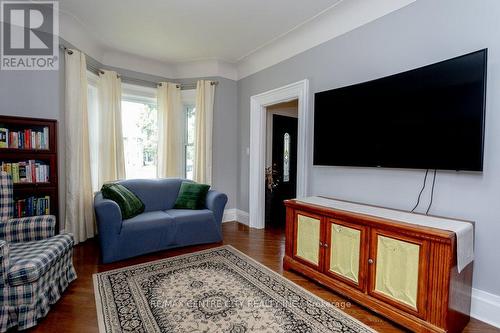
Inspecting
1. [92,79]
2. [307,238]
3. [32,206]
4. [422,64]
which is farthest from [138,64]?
[422,64]

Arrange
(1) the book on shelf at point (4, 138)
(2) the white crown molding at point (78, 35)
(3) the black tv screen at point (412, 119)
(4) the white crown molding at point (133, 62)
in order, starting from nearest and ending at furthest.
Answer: (3) the black tv screen at point (412, 119)
(1) the book on shelf at point (4, 138)
(2) the white crown molding at point (78, 35)
(4) the white crown molding at point (133, 62)

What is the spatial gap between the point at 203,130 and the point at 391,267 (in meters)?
3.36

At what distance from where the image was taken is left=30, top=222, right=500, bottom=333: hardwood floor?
1792 mm

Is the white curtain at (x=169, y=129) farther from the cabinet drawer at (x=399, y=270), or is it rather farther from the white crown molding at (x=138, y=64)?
the cabinet drawer at (x=399, y=270)

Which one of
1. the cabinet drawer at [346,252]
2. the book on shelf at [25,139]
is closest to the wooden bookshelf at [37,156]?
the book on shelf at [25,139]

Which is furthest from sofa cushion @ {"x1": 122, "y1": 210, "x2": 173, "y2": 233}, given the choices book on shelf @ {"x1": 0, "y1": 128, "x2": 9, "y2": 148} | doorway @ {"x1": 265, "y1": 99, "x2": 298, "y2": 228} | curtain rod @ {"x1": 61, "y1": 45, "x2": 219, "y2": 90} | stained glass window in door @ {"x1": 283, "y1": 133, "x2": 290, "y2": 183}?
stained glass window in door @ {"x1": 283, "y1": 133, "x2": 290, "y2": 183}

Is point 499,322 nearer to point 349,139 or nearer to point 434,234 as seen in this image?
point 434,234

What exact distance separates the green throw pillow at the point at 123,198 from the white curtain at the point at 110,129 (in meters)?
0.67

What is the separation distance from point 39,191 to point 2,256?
4.53 ft

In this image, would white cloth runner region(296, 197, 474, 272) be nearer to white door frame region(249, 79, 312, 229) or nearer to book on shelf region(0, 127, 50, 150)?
white door frame region(249, 79, 312, 229)

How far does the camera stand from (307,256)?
8.22 ft

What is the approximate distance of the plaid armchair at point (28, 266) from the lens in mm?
1670

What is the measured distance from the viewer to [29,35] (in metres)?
2.82

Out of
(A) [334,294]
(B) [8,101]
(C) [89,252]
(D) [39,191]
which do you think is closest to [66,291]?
(C) [89,252]
